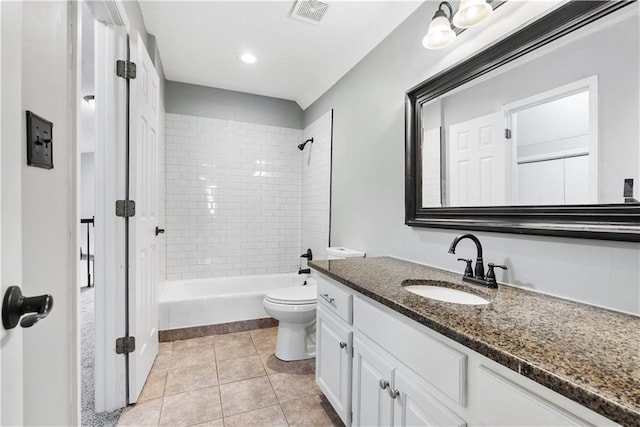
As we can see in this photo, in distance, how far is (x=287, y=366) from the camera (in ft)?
→ 7.16

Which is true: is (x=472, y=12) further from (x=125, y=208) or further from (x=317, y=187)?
(x=317, y=187)

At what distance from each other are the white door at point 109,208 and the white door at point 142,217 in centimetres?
5

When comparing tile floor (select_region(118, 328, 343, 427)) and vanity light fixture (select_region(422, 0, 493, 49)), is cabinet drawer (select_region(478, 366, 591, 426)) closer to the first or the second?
tile floor (select_region(118, 328, 343, 427))

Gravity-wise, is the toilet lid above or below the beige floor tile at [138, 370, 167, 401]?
above

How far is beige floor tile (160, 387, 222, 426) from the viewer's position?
5.27 ft

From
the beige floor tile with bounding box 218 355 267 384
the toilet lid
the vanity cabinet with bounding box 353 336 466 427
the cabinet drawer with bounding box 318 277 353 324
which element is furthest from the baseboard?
the vanity cabinet with bounding box 353 336 466 427

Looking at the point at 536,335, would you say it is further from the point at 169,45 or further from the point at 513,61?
the point at 169,45

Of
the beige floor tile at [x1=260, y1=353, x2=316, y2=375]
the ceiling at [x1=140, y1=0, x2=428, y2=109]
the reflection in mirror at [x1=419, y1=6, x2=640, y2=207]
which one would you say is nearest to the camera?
the reflection in mirror at [x1=419, y1=6, x2=640, y2=207]

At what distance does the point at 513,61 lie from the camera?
124cm

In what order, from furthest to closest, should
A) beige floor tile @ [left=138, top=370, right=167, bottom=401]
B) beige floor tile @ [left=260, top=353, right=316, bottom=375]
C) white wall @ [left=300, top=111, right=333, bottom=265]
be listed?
white wall @ [left=300, top=111, right=333, bottom=265] < beige floor tile @ [left=260, top=353, right=316, bottom=375] < beige floor tile @ [left=138, top=370, right=167, bottom=401]

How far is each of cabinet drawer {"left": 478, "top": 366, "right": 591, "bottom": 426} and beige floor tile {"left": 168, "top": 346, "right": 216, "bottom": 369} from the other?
2025 millimetres

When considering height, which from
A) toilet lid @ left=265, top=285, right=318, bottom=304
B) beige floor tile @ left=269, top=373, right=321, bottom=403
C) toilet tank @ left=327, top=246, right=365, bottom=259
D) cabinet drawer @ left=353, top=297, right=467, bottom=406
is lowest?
beige floor tile @ left=269, top=373, right=321, bottom=403

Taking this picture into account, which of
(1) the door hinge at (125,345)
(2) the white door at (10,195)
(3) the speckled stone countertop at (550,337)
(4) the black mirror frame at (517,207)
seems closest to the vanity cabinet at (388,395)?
(3) the speckled stone countertop at (550,337)

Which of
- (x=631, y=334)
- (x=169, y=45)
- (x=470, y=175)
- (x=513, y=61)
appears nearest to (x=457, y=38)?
(x=513, y=61)
